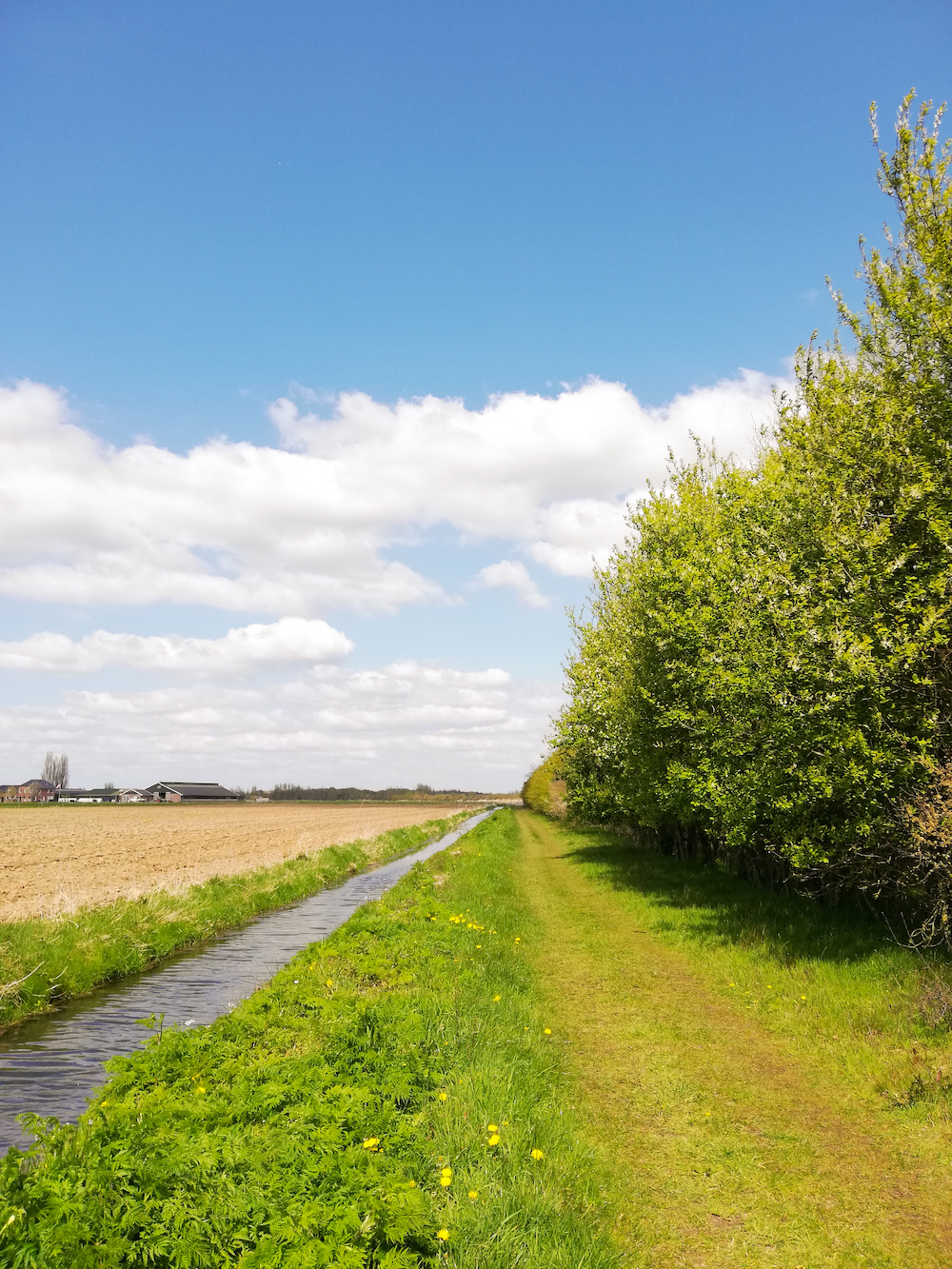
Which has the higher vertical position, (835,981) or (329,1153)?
Result: (329,1153)

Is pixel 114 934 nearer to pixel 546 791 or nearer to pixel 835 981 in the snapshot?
pixel 835 981

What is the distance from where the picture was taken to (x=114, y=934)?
1788 centimetres

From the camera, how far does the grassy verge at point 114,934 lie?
14.5 meters

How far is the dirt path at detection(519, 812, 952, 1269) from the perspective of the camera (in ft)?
20.9

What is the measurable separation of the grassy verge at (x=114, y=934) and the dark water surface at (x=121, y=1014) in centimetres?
40

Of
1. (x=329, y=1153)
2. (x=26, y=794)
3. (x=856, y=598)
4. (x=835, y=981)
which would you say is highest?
(x=856, y=598)

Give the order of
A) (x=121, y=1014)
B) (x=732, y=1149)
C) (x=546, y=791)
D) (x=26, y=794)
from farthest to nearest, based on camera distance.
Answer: (x=26, y=794) → (x=546, y=791) → (x=121, y=1014) → (x=732, y=1149)

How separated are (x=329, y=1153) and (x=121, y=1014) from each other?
401 inches

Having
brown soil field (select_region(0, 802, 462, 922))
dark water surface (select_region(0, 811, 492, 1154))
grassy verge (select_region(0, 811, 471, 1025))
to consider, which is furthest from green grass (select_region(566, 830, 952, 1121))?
brown soil field (select_region(0, 802, 462, 922))

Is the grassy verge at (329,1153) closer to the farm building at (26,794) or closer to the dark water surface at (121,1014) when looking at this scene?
the dark water surface at (121,1014)

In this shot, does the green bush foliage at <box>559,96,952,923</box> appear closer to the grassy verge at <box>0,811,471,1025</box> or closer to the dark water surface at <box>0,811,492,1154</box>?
the dark water surface at <box>0,811,492,1154</box>

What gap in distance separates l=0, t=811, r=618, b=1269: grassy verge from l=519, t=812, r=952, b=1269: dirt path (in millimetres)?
593

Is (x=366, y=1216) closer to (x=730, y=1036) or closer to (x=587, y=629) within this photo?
(x=730, y=1036)

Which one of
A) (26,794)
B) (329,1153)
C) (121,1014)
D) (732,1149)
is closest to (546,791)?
(121,1014)
